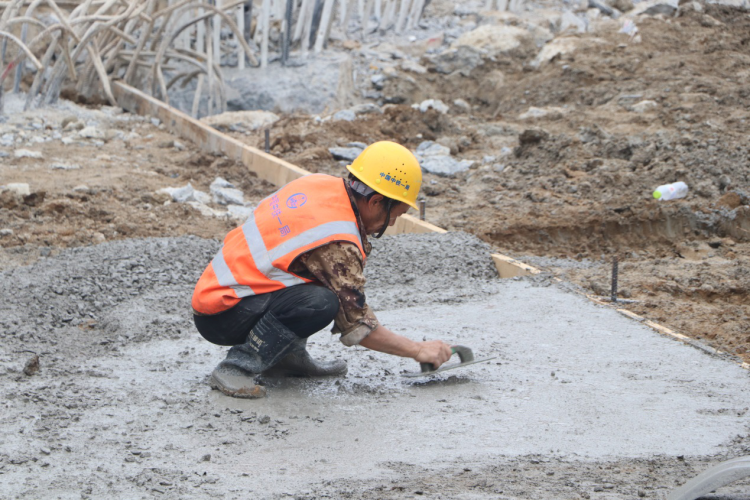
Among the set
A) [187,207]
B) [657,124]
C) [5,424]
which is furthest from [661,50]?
[5,424]

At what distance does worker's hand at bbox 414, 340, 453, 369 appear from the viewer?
3.38 m

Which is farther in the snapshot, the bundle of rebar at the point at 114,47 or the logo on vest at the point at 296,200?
the bundle of rebar at the point at 114,47

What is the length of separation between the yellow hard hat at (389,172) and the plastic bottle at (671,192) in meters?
4.19

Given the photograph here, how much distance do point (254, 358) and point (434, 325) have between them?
1.40 meters

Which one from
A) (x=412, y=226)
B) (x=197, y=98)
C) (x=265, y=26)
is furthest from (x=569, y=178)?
(x=265, y=26)

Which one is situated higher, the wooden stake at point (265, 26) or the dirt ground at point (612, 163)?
the wooden stake at point (265, 26)

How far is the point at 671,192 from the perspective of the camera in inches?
269

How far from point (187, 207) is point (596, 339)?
411 cm

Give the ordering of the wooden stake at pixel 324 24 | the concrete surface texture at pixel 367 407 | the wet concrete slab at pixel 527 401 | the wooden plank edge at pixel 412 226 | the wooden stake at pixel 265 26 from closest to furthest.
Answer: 1. the concrete surface texture at pixel 367 407
2. the wet concrete slab at pixel 527 401
3. the wooden plank edge at pixel 412 226
4. the wooden stake at pixel 265 26
5. the wooden stake at pixel 324 24

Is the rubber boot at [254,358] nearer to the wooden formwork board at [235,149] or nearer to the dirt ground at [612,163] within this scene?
the dirt ground at [612,163]

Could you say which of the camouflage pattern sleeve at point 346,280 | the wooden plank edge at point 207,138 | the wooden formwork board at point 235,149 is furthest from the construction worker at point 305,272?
the wooden plank edge at point 207,138

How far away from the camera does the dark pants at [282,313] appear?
10.5 ft

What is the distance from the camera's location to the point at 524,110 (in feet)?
35.7

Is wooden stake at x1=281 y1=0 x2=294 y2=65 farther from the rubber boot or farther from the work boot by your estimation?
the rubber boot
